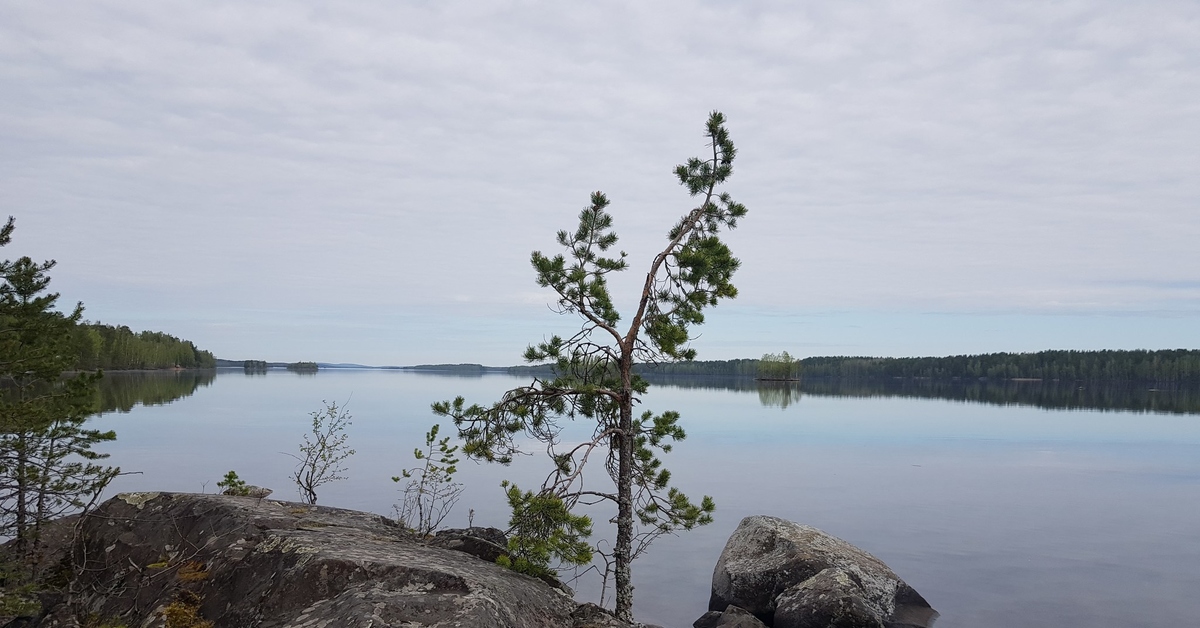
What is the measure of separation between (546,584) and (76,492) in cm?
781

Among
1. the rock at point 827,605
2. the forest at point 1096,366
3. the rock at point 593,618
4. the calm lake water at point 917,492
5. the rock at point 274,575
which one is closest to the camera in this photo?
the rock at point 274,575

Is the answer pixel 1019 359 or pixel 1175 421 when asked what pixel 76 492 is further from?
pixel 1019 359

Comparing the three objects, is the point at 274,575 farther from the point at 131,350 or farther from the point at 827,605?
the point at 131,350

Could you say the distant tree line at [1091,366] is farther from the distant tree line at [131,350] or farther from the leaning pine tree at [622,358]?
the leaning pine tree at [622,358]

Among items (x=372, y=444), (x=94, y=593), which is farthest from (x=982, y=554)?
(x=372, y=444)

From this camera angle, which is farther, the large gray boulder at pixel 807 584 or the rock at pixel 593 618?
the large gray boulder at pixel 807 584

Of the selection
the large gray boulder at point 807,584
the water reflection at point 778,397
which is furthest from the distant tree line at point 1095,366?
the large gray boulder at point 807,584

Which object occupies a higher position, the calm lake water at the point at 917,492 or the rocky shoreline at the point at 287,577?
the rocky shoreline at the point at 287,577

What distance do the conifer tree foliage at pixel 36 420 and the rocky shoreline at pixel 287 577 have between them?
0.66m

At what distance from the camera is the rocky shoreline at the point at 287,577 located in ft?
24.2

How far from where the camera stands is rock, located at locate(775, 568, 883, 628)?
13.0 metres

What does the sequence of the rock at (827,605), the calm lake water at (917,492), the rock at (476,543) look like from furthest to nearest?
the calm lake water at (917,492)
the rock at (827,605)
the rock at (476,543)

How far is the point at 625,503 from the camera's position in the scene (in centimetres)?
1062

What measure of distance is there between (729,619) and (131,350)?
167548 mm
